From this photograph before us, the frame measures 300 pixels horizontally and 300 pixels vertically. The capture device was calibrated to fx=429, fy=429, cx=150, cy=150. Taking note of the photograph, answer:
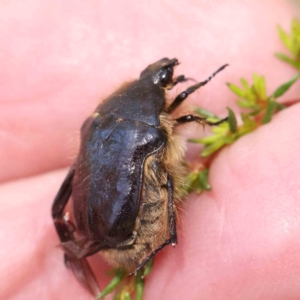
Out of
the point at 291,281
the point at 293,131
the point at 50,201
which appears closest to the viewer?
the point at 291,281

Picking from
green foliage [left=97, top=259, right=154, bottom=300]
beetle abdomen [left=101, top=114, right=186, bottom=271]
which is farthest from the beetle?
green foliage [left=97, top=259, right=154, bottom=300]

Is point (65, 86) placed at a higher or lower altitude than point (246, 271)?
higher

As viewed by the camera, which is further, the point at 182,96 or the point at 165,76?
the point at 165,76

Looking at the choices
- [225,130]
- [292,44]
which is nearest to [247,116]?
[225,130]

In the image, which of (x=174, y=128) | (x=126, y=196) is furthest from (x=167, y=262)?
(x=174, y=128)

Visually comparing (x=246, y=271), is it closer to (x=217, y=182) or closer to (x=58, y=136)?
(x=217, y=182)

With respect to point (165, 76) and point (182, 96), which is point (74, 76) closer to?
point (165, 76)
